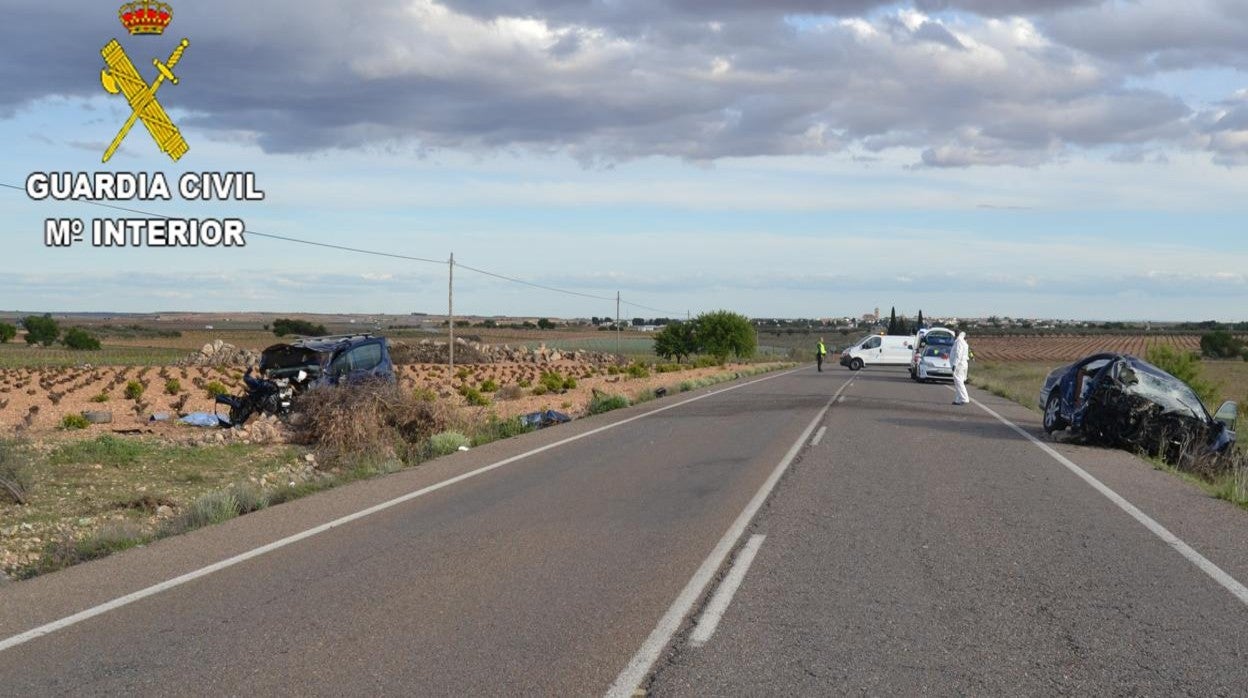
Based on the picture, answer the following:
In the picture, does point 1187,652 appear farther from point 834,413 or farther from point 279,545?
point 834,413

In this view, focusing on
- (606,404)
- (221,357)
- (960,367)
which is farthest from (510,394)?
(221,357)

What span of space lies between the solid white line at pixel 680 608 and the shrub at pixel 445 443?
22.6ft

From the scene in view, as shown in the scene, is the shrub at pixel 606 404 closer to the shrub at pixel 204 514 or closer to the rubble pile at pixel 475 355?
the shrub at pixel 204 514

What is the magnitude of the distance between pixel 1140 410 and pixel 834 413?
7946 millimetres

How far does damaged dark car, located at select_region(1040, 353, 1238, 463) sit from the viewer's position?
1734 cm

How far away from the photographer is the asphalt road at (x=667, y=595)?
596 cm

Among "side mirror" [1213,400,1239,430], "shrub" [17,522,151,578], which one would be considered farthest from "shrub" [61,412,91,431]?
"side mirror" [1213,400,1239,430]

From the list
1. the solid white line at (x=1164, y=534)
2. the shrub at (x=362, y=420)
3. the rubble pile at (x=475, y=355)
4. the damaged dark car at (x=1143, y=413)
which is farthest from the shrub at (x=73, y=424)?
the rubble pile at (x=475, y=355)

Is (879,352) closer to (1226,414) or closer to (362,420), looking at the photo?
(1226,414)

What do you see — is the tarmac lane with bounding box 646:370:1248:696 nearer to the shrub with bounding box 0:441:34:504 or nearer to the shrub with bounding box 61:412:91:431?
the shrub with bounding box 0:441:34:504

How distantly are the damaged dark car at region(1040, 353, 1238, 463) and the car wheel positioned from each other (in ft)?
1.86

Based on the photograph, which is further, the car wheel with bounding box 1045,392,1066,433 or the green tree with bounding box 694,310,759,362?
the green tree with bounding box 694,310,759,362

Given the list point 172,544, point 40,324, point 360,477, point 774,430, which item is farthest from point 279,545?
point 40,324

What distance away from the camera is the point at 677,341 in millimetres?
89625
